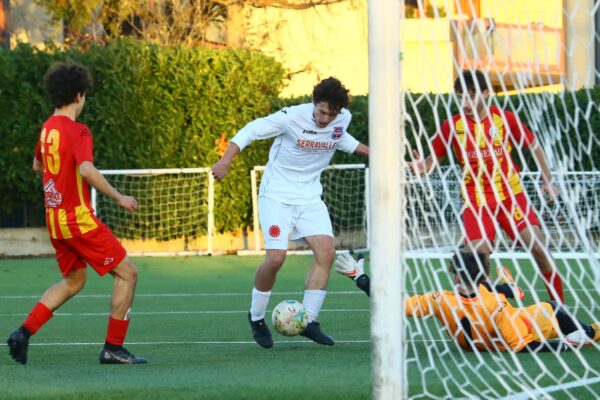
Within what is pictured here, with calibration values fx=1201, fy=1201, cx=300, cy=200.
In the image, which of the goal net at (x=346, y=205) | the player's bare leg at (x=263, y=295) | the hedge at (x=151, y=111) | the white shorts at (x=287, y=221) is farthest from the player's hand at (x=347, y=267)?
the hedge at (x=151, y=111)

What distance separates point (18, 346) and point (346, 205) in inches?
468

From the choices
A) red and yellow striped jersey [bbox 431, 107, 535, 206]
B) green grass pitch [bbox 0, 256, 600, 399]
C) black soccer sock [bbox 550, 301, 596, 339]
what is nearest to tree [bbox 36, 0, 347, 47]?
green grass pitch [bbox 0, 256, 600, 399]

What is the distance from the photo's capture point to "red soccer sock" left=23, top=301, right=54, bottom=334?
7.82 m

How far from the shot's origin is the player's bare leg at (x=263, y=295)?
8.57 metres

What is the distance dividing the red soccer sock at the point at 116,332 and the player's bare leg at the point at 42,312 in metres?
0.37

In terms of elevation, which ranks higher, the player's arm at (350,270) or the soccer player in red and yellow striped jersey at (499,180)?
the soccer player in red and yellow striped jersey at (499,180)

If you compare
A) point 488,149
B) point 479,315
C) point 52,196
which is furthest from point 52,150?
point 488,149

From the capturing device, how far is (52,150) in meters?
7.70

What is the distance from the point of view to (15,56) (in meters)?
19.2

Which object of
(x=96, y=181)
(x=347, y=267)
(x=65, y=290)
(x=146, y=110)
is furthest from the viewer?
(x=146, y=110)

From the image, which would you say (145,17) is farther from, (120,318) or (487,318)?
(487,318)

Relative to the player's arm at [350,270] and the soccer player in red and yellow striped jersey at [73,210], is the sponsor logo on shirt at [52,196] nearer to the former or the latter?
the soccer player in red and yellow striped jersey at [73,210]

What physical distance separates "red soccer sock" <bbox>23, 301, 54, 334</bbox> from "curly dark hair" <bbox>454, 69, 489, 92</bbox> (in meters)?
3.04

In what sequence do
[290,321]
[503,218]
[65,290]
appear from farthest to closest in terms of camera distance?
[503,218]
[290,321]
[65,290]
